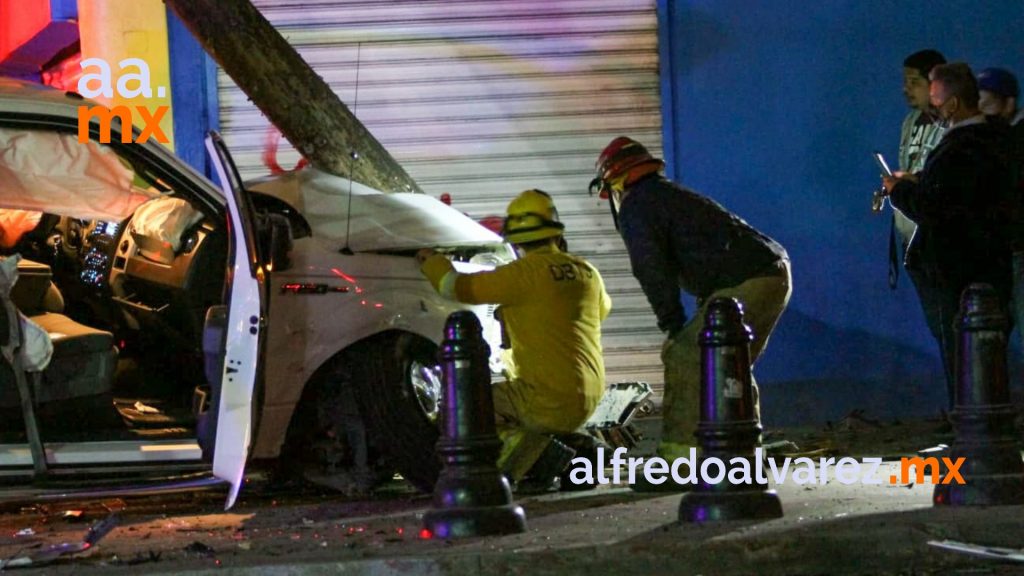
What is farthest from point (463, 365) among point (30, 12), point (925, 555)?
point (30, 12)

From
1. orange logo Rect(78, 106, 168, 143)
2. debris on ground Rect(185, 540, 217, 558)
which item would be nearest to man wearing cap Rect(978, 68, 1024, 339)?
orange logo Rect(78, 106, 168, 143)

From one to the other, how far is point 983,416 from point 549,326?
6.20 ft

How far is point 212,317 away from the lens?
6.48 m

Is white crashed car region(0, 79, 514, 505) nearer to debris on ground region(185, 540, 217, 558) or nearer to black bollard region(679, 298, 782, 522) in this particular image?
debris on ground region(185, 540, 217, 558)

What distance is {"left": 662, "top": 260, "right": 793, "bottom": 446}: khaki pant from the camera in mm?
7109

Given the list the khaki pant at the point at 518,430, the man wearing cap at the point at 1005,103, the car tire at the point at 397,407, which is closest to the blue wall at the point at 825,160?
the man wearing cap at the point at 1005,103

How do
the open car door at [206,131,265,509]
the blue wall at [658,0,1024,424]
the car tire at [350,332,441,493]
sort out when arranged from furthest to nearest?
1. the blue wall at [658,0,1024,424]
2. the car tire at [350,332,441,493]
3. the open car door at [206,131,265,509]

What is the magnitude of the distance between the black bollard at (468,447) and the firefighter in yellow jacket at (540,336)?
1.02 m

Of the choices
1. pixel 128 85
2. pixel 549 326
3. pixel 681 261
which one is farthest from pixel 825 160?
pixel 128 85

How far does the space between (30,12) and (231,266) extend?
23.4 ft

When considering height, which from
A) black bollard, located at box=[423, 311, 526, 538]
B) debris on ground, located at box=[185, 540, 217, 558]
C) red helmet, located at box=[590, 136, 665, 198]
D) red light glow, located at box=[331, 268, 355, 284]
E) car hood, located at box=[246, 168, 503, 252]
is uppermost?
red helmet, located at box=[590, 136, 665, 198]

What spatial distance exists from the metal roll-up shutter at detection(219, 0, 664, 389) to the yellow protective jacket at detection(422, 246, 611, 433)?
3.52m

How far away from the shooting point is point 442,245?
7176 mm

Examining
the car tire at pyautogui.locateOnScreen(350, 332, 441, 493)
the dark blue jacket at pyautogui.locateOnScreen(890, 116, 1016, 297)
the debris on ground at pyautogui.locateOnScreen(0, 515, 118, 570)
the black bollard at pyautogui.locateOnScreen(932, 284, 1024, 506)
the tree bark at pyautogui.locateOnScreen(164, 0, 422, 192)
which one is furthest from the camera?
the tree bark at pyautogui.locateOnScreen(164, 0, 422, 192)
